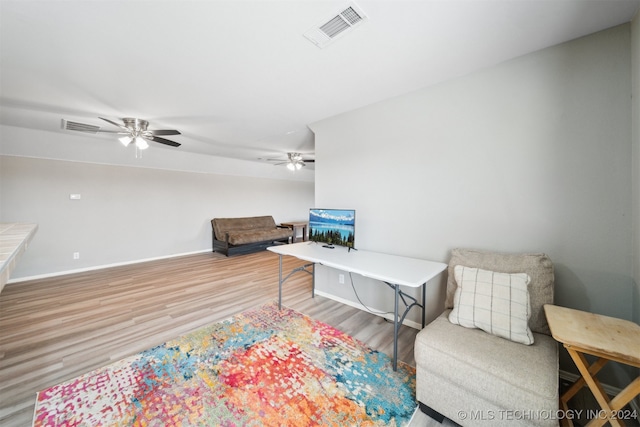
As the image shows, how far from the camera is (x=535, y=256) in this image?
67.2 inches

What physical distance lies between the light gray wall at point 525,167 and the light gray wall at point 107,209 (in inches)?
197

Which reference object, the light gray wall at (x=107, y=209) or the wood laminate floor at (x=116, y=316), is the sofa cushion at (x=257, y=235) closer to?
the light gray wall at (x=107, y=209)

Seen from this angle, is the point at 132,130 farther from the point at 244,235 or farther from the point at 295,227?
the point at 295,227

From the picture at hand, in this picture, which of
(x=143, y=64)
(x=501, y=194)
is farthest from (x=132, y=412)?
(x=501, y=194)

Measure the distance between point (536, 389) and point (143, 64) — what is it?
343 centimetres

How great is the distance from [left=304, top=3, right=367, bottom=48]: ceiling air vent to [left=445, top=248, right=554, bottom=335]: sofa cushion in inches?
76.9

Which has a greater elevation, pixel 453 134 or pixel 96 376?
pixel 453 134

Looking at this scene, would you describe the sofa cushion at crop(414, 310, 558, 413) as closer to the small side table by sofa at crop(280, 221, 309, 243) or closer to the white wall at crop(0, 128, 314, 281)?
the white wall at crop(0, 128, 314, 281)

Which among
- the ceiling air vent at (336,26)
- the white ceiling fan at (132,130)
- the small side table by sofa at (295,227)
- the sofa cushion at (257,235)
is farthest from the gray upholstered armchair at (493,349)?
the small side table by sofa at (295,227)

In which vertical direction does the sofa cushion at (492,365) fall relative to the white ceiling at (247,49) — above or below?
below

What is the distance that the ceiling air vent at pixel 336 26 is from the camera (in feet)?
4.72

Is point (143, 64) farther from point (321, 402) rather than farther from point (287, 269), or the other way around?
point (287, 269)

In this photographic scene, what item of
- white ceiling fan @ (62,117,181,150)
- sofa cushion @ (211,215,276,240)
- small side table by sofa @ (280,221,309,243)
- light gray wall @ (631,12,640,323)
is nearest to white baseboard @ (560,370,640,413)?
light gray wall @ (631,12,640,323)

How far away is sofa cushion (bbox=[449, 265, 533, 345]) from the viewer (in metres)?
1.48
